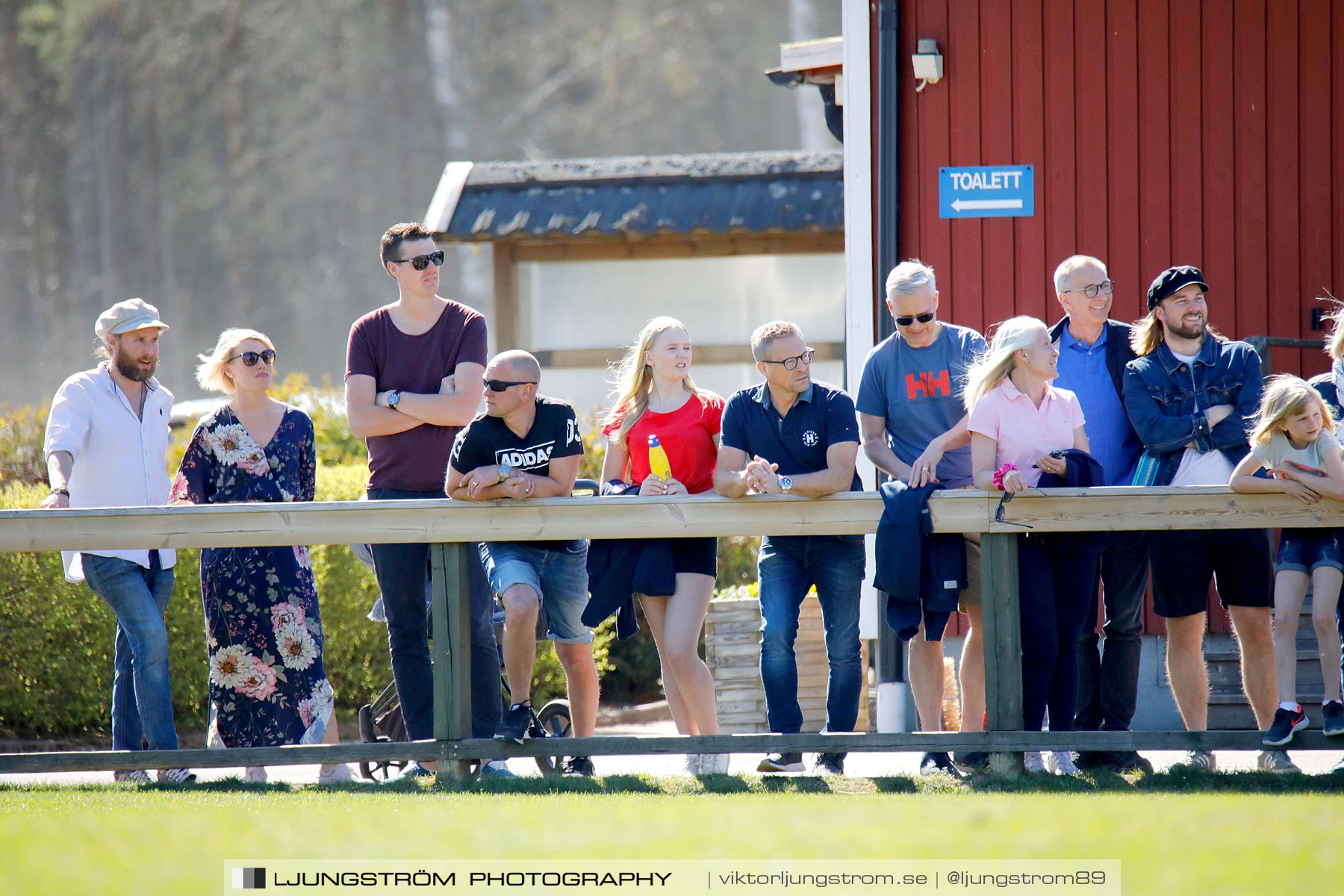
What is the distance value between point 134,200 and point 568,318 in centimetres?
2550

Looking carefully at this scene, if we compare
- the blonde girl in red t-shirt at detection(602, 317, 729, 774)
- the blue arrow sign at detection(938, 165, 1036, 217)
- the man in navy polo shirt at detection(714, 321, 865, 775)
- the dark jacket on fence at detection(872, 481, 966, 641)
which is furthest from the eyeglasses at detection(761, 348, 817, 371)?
the blue arrow sign at detection(938, 165, 1036, 217)

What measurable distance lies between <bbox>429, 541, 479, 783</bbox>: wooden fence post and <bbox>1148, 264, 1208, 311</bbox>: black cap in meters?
2.53

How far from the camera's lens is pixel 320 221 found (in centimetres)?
3412

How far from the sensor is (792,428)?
5.09m

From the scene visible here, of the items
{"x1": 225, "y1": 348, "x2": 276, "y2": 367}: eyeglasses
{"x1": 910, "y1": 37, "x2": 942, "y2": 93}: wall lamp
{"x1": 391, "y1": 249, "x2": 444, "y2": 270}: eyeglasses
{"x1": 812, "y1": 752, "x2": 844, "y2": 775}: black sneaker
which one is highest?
{"x1": 910, "y1": 37, "x2": 942, "y2": 93}: wall lamp

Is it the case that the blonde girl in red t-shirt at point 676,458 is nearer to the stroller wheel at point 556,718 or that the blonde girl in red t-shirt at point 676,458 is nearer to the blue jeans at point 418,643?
the blue jeans at point 418,643

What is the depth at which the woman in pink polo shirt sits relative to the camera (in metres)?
4.88

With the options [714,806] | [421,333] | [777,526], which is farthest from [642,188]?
[714,806]

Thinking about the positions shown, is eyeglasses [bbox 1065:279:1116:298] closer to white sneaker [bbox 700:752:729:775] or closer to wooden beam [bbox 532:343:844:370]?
white sneaker [bbox 700:752:729:775]

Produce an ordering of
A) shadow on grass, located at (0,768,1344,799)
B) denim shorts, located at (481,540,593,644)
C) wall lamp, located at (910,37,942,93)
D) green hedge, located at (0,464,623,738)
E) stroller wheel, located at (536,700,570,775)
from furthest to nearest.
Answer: green hedge, located at (0,464,623,738), wall lamp, located at (910,37,942,93), stroller wheel, located at (536,700,570,775), denim shorts, located at (481,540,593,644), shadow on grass, located at (0,768,1344,799)

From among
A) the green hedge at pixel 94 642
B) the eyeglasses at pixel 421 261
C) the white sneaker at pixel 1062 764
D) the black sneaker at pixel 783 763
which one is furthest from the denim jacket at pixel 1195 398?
the green hedge at pixel 94 642

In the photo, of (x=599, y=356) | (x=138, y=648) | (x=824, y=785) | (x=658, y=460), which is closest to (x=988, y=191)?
(x=658, y=460)

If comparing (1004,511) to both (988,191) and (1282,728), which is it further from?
(988,191)

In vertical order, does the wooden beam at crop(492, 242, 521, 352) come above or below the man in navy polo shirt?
above
